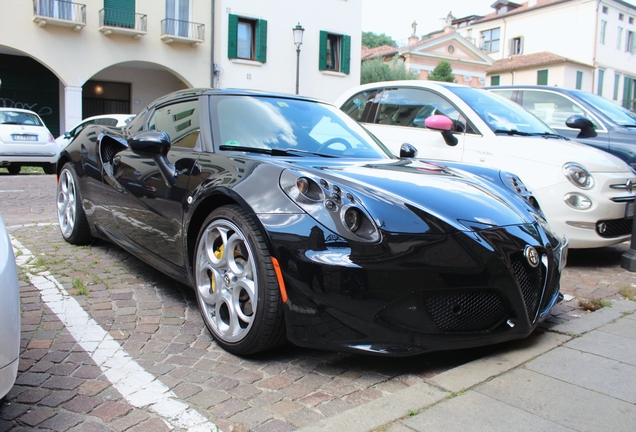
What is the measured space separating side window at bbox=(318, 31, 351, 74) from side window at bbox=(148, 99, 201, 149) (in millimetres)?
21197

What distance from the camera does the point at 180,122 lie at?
147 inches

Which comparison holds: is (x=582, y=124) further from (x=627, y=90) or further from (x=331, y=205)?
(x=627, y=90)

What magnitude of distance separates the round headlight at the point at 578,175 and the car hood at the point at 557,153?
0.18 ft

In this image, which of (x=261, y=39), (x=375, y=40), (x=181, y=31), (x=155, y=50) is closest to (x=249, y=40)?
(x=261, y=39)

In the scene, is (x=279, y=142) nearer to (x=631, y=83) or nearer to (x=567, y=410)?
(x=567, y=410)

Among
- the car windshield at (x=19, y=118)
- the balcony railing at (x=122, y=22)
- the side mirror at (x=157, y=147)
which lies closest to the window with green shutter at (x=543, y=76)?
the balcony railing at (x=122, y=22)

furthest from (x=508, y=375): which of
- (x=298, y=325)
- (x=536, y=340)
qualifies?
(x=298, y=325)

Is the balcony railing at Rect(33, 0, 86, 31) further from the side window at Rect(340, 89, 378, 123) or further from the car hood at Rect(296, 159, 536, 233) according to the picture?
the car hood at Rect(296, 159, 536, 233)

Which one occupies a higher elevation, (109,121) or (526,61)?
(526,61)

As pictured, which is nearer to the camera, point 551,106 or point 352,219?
point 352,219

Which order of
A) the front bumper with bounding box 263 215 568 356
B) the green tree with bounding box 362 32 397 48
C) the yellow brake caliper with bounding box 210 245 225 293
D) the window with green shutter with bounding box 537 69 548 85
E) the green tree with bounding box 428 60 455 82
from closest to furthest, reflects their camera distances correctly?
the front bumper with bounding box 263 215 568 356 < the yellow brake caliper with bounding box 210 245 225 293 < the green tree with bounding box 428 60 455 82 < the window with green shutter with bounding box 537 69 548 85 < the green tree with bounding box 362 32 397 48

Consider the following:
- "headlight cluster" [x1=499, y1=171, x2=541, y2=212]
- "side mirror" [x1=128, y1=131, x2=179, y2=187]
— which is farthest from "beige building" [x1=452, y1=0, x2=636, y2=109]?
"side mirror" [x1=128, y1=131, x2=179, y2=187]

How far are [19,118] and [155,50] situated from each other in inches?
332

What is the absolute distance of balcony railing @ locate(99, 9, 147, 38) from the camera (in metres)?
19.5
